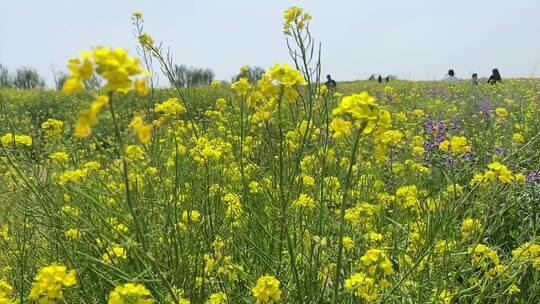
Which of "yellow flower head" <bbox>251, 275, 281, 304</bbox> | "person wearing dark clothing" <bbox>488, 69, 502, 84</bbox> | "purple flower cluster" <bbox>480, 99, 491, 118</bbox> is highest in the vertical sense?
"person wearing dark clothing" <bbox>488, 69, 502, 84</bbox>

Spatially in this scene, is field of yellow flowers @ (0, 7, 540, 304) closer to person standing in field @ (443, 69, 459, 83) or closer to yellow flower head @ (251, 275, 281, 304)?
yellow flower head @ (251, 275, 281, 304)

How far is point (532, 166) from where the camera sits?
3.71 meters

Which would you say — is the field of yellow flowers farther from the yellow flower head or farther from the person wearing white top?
the person wearing white top

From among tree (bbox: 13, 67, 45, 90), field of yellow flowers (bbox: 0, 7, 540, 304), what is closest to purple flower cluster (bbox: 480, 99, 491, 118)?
field of yellow flowers (bbox: 0, 7, 540, 304)

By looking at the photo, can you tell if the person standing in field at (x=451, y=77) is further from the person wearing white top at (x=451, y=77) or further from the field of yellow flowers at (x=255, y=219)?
the field of yellow flowers at (x=255, y=219)

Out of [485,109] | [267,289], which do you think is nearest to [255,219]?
[267,289]

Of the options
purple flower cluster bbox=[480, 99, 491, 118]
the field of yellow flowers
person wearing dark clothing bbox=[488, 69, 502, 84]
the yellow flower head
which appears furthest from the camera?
person wearing dark clothing bbox=[488, 69, 502, 84]

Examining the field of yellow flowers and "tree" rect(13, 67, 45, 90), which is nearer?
→ the field of yellow flowers

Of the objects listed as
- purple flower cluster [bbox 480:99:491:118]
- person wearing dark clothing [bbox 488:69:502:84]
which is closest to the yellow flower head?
purple flower cluster [bbox 480:99:491:118]

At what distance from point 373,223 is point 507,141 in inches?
76.4

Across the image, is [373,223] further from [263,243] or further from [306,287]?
[306,287]

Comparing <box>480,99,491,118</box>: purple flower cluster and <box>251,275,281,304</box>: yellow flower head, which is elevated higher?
<box>480,99,491,118</box>: purple flower cluster

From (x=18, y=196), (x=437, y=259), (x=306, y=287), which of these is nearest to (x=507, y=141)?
(x=437, y=259)

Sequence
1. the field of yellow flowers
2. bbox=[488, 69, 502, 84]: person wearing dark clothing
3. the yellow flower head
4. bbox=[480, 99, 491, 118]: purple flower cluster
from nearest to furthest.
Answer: the field of yellow flowers → the yellow flower head → bbox=[480, 99, 491, 118]: purple flower cluster → bbox=[488, 69, 502, 84]: person wearing dark clothing
